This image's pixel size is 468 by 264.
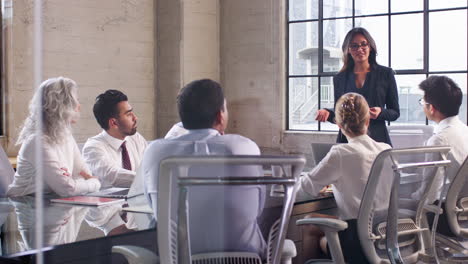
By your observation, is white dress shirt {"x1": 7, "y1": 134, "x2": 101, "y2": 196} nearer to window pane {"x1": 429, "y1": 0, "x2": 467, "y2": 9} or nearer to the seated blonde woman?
the seated blonde woman

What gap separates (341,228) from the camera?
1.51m

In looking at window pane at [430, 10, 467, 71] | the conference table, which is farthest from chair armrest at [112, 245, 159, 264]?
window pane at [430, 10, 467, 71]

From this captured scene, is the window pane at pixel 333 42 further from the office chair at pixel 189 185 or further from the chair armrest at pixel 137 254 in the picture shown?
the chair armrest at pixel 137 254

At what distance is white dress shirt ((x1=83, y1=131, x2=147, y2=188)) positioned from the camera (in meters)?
1.14

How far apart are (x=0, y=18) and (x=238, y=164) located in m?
0.48

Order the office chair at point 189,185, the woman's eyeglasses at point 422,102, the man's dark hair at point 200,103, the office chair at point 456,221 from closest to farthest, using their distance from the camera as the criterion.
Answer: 1. the office chair at point 189,185
2. the man's dark hair at point 200,103
3. the woman's eyeglasses at point 422,102
4. the office chair at point 456,221

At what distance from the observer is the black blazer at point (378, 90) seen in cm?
134

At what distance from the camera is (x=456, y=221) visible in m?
1.98

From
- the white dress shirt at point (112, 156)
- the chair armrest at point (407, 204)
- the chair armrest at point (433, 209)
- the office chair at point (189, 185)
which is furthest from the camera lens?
the chair armrest at point (433, 209)

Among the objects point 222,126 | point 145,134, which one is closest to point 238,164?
point 222,126

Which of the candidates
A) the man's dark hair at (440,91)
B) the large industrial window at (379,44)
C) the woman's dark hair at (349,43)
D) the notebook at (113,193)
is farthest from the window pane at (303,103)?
the notebook at (113,193)

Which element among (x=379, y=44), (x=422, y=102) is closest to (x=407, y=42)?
(x=379, y=44)

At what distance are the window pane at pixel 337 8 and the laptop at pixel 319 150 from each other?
261 mm

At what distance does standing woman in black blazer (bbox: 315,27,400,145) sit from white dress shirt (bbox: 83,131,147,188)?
367 millimetres
